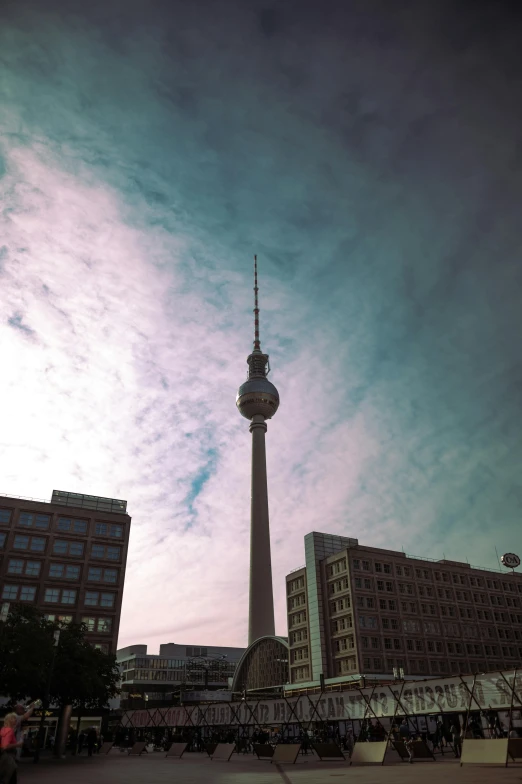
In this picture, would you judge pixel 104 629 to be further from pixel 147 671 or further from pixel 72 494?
pixel 147 671

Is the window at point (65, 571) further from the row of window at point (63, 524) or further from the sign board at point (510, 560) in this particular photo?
the sign board at point (510, 560)

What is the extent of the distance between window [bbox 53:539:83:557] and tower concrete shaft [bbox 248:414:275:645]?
51480 millimetres

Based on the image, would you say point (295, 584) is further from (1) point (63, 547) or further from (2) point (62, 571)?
(1) point (63, 547)

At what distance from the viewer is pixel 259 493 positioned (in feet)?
411

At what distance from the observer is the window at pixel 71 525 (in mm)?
72250

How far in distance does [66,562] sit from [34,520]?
6.72 m

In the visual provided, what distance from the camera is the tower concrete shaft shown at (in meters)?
113

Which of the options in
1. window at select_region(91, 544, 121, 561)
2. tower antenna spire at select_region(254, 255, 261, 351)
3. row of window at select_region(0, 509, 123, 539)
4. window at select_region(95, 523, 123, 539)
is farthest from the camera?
tower antenna spire at select_region(254, 255, 261, 351)

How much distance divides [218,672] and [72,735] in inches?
4174

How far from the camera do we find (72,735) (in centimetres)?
4538

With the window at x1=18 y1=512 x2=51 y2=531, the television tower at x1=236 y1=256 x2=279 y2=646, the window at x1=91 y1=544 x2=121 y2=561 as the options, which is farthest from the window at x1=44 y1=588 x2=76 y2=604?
the television tower at x1=236 y1=256 x2=279 y2=646

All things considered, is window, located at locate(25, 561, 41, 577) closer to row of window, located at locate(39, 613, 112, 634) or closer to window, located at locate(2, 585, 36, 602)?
window, located at locate(2, 585, 36, 602)

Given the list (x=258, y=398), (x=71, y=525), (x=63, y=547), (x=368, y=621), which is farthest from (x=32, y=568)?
(x=258, y=398)

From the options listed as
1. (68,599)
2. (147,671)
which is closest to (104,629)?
(68,599)
